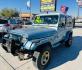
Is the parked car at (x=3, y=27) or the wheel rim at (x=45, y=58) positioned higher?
→ the parked car at (x=3, y=27)

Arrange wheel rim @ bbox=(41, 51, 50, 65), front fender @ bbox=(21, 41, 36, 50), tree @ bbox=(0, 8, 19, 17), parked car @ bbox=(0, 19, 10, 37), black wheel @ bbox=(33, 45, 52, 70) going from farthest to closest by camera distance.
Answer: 1. tree @ bbox=(0, 8, 19, 17)
2. parked car @ bbox=(0, 19, 10, 37)
3. wheel rim @ bbox=(41, 51, 50, 65)
4. black wheel @ bbox=(33, 45, 52, 70)
5. front fender @ bbox=(21, 41, 36, 50)

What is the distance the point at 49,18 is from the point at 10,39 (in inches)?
103

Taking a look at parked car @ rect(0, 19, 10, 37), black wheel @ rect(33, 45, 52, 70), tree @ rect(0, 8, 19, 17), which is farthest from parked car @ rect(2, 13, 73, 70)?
tree @ rect(0, 8, 19, 17)

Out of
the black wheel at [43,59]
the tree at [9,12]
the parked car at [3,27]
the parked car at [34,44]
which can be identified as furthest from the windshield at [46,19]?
the tree at [9,12]

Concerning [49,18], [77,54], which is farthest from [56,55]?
[49,18]

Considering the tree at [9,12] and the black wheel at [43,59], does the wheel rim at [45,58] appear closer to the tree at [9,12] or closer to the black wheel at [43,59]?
the black wheel at [43,59]

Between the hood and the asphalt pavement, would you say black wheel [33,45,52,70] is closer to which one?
the asphalt pavement

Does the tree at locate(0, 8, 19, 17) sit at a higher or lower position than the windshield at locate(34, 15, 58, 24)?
lower

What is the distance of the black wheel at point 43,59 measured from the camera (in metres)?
5.67

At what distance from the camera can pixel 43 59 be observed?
5988 mm

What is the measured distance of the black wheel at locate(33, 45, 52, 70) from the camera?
5.67 meters

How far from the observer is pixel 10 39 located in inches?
231

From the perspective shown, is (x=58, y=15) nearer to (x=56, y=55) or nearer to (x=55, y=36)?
(x=55, y=36)

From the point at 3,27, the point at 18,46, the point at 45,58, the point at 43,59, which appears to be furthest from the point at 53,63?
the point at 3,27
